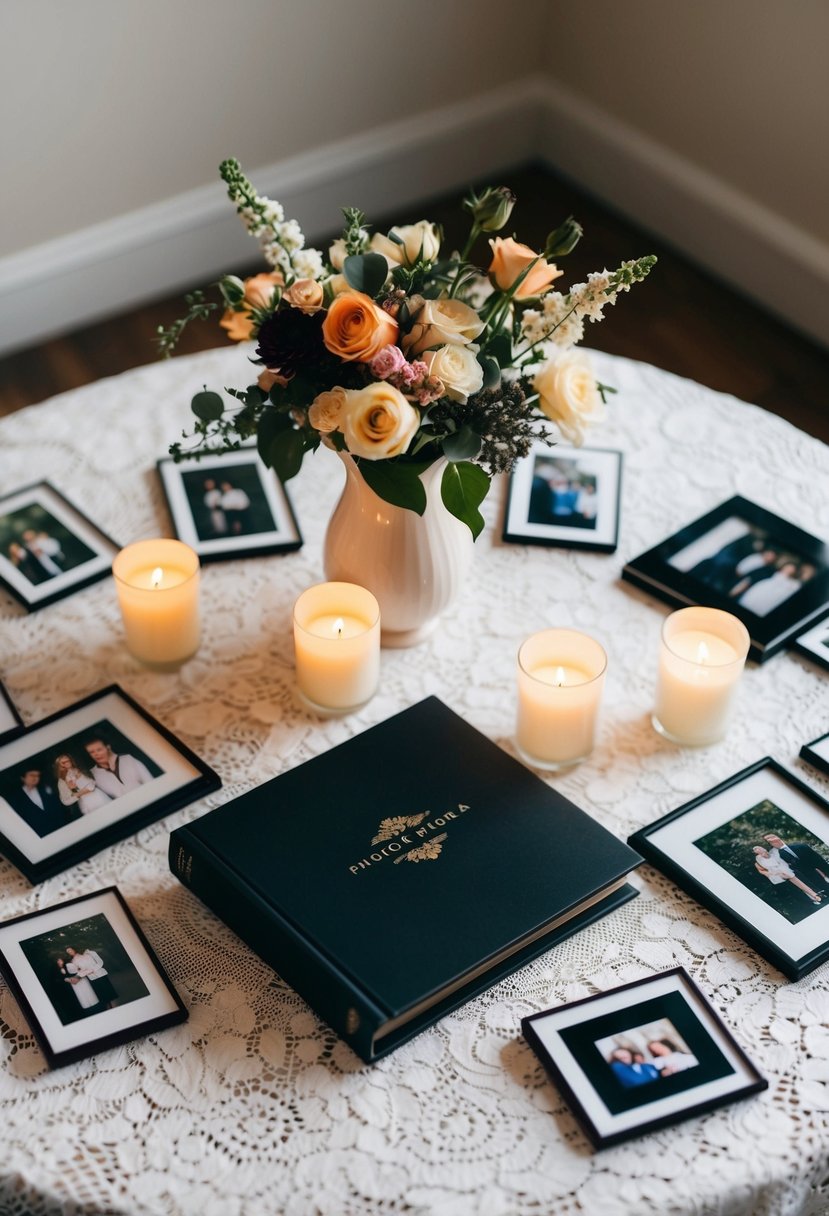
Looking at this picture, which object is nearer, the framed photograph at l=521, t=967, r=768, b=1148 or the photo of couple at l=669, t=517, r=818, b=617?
the framed photograph at l=521, t=967, r=768, b=1148

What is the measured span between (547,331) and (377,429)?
10.6 inches

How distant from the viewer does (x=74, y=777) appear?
4.62 ft

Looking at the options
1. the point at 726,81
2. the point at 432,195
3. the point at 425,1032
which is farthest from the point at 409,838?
the point at 432,195

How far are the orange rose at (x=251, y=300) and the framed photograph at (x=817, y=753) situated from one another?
78 cm

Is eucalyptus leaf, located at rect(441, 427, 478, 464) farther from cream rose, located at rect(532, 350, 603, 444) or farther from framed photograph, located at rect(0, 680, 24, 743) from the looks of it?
framed photograph, located at rect(0, 680, 24, 743)

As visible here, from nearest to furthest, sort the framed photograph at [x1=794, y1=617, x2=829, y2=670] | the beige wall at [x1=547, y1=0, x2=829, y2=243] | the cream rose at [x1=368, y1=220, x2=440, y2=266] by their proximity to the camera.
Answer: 1. the cream rose at [x1=368, y1=220, x2=440, y2=266]
2. the framed photograph at [x1=794, y1=617, x2=829, y2=670]
3. the beige wall at [x1=547, y1=0, x2=829, y2=243]

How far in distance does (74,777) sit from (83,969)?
0.25 m

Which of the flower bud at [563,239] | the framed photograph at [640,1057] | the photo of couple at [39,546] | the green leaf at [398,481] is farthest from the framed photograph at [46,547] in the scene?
the framed photograph at [640,1057]

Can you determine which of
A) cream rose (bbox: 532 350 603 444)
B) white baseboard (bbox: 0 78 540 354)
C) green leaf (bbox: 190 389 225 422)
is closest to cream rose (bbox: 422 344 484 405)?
cream rose (bbox: 532 350 603 444)

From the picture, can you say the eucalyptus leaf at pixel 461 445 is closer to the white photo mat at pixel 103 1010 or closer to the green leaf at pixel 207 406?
the green leaf at pixel 207 406

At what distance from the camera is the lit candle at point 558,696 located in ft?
4.50

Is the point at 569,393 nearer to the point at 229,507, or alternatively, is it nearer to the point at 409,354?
the point at 409,354

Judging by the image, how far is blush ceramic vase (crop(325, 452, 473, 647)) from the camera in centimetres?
145

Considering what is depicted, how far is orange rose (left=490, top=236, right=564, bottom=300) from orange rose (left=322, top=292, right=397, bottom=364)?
0.18 m
